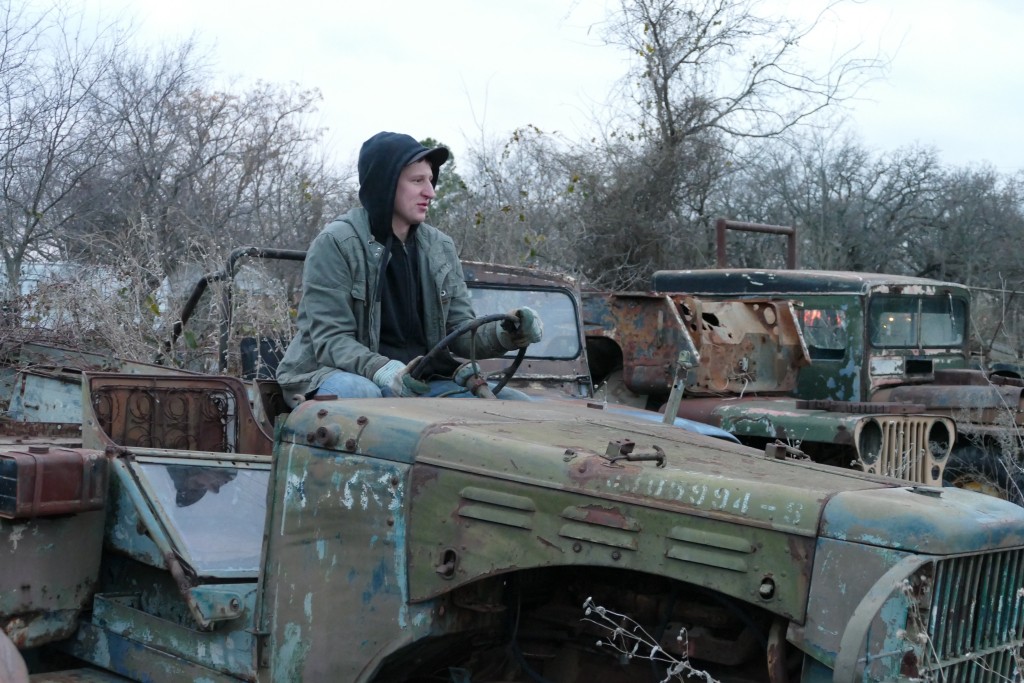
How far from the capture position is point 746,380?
8.02m

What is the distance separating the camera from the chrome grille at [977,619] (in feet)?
7.13

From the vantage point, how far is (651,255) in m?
14.5

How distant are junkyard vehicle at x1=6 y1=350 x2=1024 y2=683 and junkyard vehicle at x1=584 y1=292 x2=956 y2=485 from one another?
13.3ft

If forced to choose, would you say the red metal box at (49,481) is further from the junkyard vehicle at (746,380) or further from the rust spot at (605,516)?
the junkyard vehicle at (746,380)

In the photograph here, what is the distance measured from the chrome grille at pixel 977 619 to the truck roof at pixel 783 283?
638cm

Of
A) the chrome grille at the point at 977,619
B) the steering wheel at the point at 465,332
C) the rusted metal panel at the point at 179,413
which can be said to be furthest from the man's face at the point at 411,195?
the chrome grille at the point at 977,619

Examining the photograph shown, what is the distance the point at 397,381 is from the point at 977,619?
1618mm

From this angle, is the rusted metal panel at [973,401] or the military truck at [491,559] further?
the rusted metal panel at [973,401]

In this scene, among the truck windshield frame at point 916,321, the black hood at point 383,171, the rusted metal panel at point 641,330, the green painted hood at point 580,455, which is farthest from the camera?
the truck windshield frame at point 916,321

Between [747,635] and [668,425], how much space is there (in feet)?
2.96

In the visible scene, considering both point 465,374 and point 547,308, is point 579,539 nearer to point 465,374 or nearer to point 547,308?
point 465,374

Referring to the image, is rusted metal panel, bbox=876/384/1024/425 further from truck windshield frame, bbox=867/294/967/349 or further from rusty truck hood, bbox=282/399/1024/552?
rusty truck hood, bbox=282/399/1024/552

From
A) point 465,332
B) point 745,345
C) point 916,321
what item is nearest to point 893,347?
point 916,321

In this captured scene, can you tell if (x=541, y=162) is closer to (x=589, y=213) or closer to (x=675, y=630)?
(x=589, y=213)
